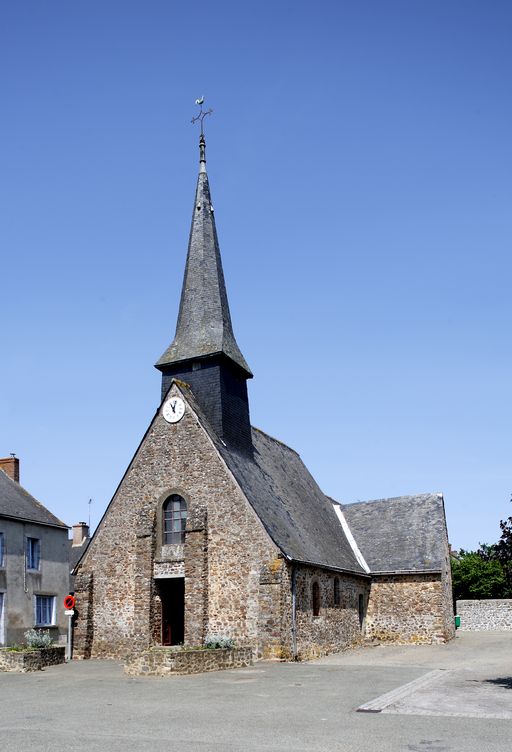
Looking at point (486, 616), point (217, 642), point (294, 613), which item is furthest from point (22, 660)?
point (486, 616)

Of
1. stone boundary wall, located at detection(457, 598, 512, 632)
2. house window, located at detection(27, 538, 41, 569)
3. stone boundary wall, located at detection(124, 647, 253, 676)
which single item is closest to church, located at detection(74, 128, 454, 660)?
stone boundary wall, located at detection(124, 647, 253, 676)

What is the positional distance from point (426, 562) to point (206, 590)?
10860mm

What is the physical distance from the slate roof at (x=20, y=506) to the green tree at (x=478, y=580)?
1092 inches

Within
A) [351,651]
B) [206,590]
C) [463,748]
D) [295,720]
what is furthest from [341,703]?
[351,651]

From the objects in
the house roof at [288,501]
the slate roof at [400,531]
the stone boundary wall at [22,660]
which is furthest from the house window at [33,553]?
the slate roof at [400,531]

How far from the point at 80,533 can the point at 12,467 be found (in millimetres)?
20467

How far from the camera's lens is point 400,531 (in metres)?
32.9

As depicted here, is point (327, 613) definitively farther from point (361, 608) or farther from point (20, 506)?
point (20, 506)

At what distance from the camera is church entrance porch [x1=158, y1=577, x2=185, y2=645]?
24.2 m

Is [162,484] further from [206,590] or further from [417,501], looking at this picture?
[417,501]

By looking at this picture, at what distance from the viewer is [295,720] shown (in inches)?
453

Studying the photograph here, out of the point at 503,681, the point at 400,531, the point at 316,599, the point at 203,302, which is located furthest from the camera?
the point at 400,531

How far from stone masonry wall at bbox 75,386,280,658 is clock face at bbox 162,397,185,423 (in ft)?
0.66

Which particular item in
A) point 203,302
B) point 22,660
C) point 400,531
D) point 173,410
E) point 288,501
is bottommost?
point 22,660
